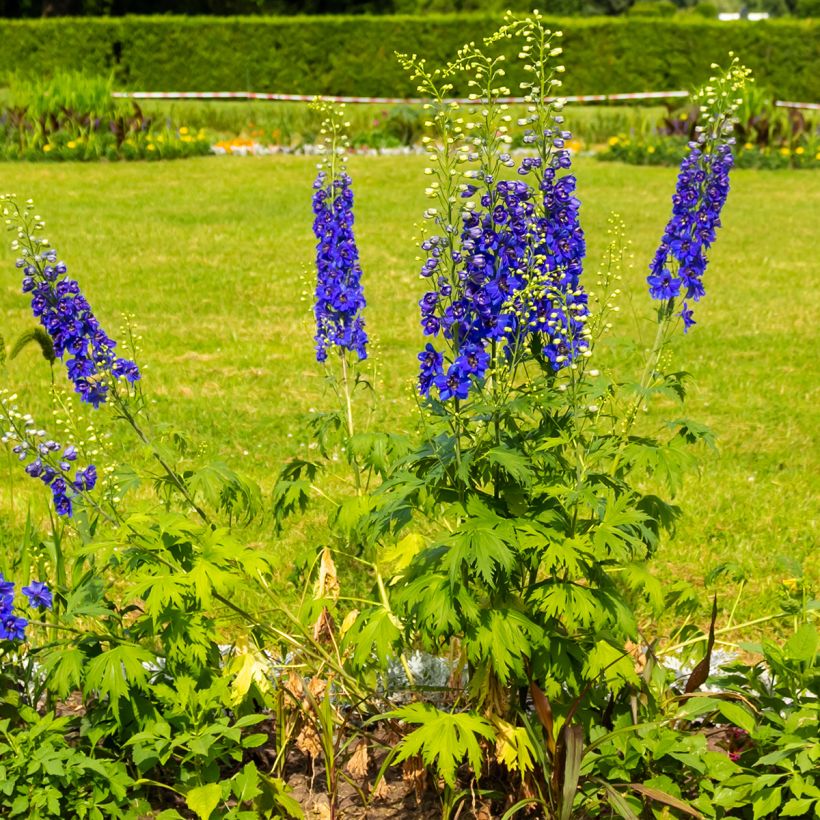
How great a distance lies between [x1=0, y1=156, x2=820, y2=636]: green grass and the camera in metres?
5.66

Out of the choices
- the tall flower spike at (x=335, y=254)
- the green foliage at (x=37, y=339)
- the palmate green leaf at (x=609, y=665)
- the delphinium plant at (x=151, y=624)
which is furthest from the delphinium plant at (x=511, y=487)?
the green foliage at (x=37, y=339)

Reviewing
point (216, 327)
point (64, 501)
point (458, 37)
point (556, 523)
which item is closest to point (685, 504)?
point (556, 523)

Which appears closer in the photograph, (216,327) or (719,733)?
(719,733)

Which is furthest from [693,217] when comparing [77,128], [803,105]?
[803,105]

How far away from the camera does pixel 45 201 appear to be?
13.3 m

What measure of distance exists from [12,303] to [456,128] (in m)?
7.24

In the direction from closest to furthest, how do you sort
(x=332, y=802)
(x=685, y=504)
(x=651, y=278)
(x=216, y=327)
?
(x=332, y=802) < (x=651, y=278) < (x=685, y=504) < (x=216, y=327)

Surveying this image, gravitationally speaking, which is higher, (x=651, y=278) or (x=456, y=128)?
(x=456, y=128)

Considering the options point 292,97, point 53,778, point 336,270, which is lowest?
point 53,778

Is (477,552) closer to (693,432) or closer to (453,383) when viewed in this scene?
(453,383)

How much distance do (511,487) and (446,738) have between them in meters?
0.68

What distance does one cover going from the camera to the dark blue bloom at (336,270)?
381 centimetres

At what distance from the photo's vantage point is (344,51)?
26.8 metres

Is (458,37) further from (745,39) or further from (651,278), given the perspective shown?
(651,278)
